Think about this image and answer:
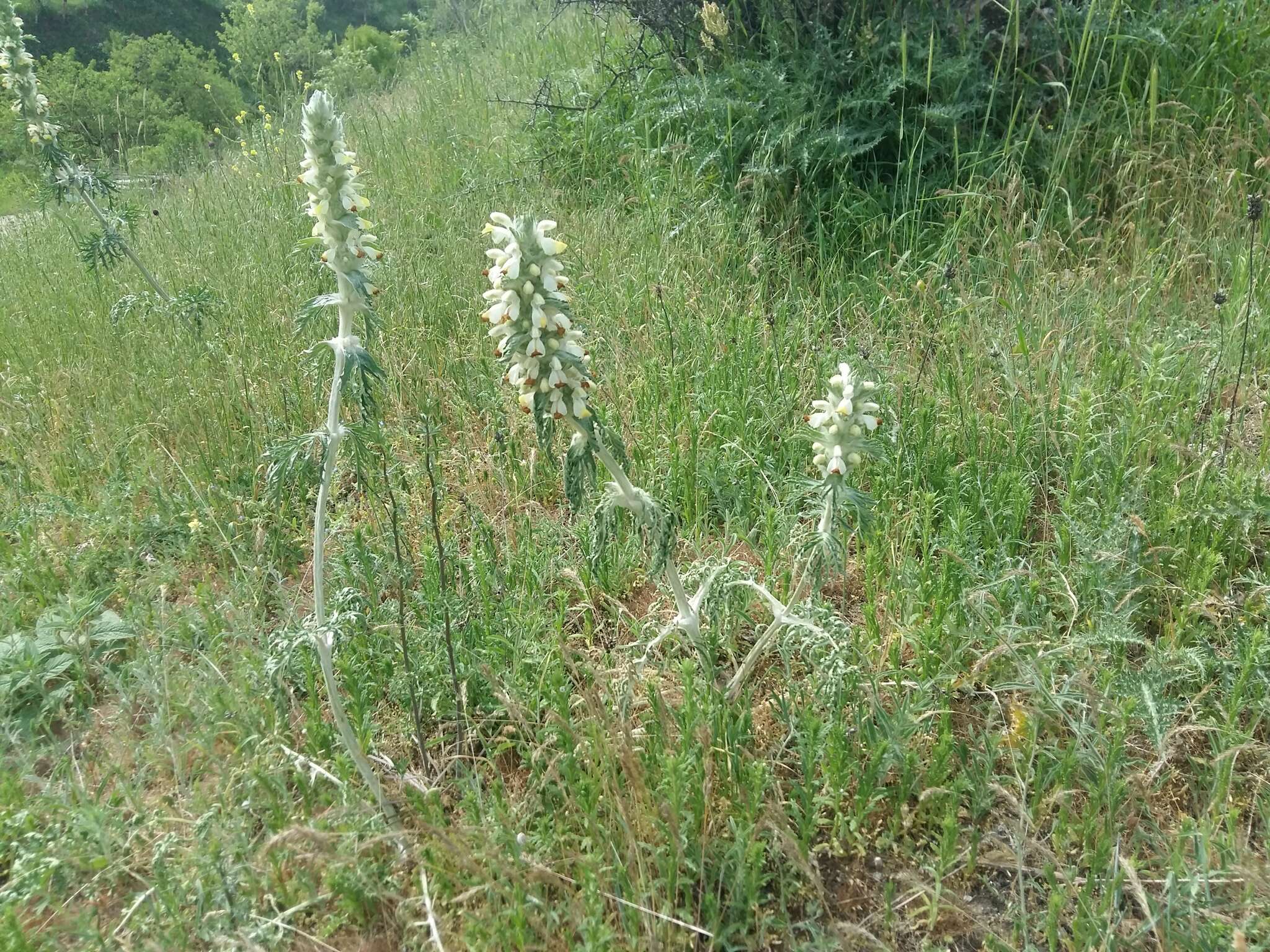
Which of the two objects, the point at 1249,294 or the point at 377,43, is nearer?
the point at 1249,294

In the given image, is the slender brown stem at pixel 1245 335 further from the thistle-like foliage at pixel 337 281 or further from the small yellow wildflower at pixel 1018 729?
the thistle-like foliage at pixel 337 281

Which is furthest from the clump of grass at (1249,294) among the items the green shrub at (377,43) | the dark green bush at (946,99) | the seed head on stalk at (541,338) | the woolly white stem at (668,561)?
the green shrub at (377,43)

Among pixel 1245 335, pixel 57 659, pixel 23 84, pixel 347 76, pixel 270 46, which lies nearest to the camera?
pixel 57 659

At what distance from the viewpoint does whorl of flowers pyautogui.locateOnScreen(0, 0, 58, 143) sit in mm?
3949

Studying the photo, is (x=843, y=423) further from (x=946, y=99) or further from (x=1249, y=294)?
(x=946, y=99)

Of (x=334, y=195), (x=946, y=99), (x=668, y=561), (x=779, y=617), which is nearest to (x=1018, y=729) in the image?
(x=779, y=617)

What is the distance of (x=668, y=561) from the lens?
184 cm

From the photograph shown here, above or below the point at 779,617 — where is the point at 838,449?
above

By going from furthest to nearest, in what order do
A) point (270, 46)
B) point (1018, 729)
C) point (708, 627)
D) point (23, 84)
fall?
1. point (270, 46)
2. point (23, 84)
3. point (708, 627)
4. point (1018, 729)

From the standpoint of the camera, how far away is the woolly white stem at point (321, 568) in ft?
5.92

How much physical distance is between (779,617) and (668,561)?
11.2 inches

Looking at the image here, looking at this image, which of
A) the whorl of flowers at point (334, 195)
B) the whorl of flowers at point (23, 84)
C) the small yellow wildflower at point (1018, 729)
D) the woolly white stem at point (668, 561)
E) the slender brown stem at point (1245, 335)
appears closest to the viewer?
the woolly white stem at point (668, 561)

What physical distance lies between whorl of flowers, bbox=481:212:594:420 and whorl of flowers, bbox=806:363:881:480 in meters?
0.54

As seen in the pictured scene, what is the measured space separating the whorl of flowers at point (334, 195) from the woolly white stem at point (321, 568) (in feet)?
0.15
